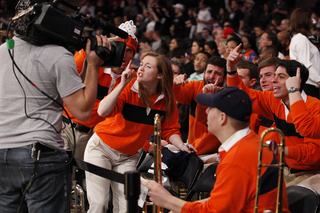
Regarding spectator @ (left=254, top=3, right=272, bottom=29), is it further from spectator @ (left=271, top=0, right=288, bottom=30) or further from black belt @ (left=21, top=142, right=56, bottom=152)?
black belt @ (left=21, top=142, right=56, bottom=152)

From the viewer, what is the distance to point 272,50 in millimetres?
5699

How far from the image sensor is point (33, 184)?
190cm

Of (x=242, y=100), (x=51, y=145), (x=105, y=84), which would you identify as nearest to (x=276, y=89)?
(x=242, y=100)

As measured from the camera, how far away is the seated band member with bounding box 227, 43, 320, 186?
9.75ft

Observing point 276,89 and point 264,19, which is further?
point 264,19

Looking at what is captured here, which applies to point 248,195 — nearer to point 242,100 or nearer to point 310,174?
point 242,100

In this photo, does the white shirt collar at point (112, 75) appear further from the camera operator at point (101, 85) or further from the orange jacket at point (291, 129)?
the orange jacket at point (291, 129)

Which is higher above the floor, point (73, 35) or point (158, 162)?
point (73, 35)

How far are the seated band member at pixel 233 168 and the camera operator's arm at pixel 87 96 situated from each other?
0.59m

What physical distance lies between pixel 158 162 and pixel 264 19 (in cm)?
1018

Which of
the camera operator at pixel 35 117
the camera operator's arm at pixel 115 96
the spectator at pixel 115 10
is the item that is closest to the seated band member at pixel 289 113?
the camera operator's arm at pixel 115 96

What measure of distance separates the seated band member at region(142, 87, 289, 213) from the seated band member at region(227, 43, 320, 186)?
95 centimetres

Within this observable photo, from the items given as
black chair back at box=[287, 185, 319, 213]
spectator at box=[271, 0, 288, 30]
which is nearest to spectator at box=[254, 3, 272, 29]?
spectator at box=[271, 0, 288, 30]

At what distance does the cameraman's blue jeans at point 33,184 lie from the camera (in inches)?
74.9
